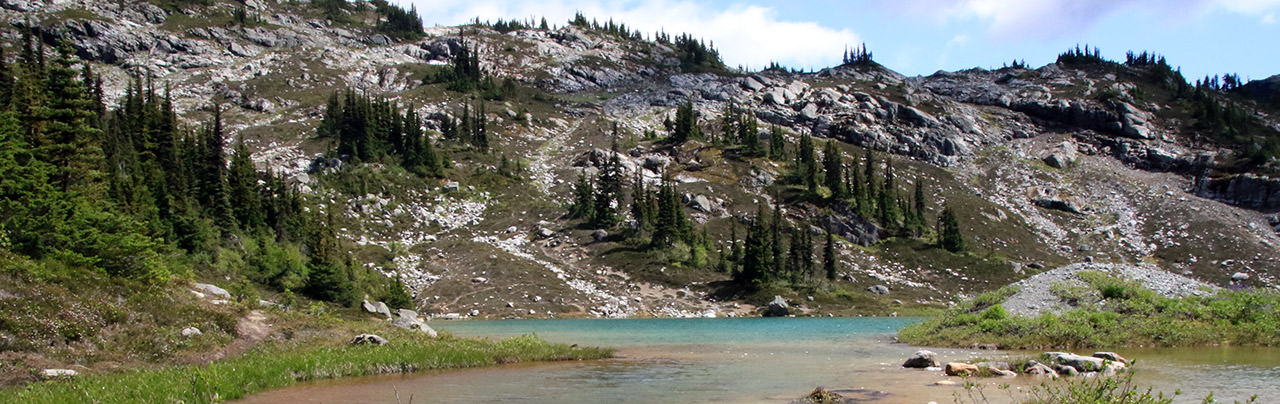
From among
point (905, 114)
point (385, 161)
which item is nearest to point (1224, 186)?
point (905, 114)

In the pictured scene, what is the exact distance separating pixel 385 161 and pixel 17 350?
118 metres

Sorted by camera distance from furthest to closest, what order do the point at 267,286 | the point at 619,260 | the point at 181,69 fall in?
1. the point at 181,69
2. the point at 619,260
3. the point at 267,286

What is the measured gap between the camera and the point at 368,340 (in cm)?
2695

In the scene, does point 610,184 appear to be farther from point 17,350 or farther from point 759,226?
point 17,350

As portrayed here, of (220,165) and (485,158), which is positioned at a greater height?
Result: (485,158)

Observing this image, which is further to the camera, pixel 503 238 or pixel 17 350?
pixel 503 238

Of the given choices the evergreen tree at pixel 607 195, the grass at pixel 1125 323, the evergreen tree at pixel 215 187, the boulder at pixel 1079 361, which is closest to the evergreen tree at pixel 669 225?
the evergreen tree at pixel 607 195

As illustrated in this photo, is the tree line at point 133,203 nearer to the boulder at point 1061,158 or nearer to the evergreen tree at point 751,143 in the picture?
the evergreen tree at point 751,143

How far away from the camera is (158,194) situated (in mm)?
53875

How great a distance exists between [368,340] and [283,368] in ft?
22.8

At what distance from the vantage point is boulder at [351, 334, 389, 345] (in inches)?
1048

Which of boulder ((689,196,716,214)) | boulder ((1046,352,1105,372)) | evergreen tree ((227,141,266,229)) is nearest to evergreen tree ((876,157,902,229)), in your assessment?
boulder ((689,196,716,214))

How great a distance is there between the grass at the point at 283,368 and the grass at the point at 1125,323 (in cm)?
1869

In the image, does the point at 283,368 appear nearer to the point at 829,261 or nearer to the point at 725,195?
the point at 829,261
